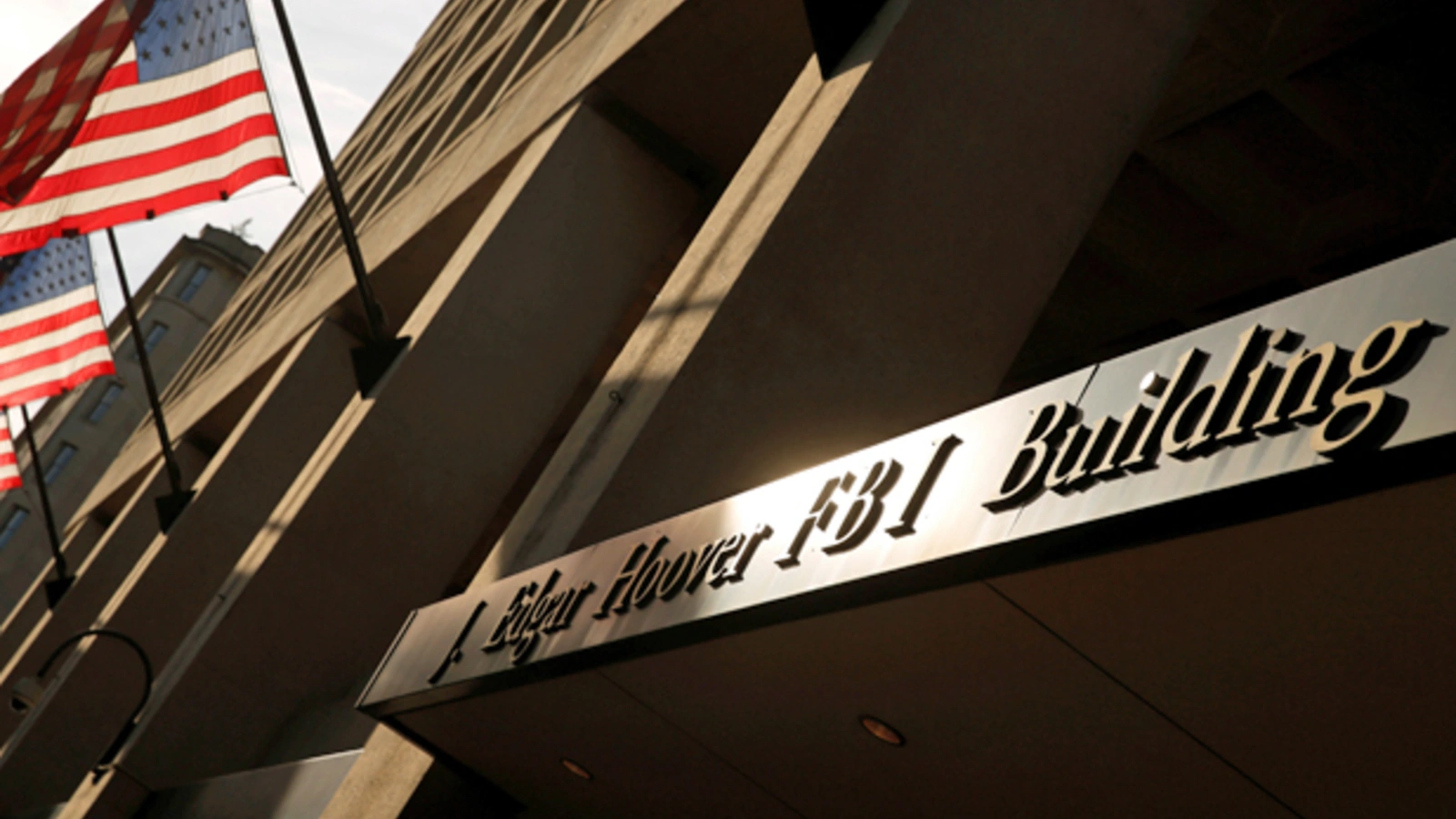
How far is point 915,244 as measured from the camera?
848 cm

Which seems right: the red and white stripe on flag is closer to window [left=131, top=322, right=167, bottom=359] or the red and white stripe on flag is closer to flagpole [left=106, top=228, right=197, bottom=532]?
flagpole [left=106, top=228, right=197, bottom=532]

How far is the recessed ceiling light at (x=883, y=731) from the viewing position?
5273 mm

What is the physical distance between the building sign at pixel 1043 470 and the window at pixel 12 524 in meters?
59.1

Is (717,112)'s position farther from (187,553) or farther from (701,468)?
(187,553)

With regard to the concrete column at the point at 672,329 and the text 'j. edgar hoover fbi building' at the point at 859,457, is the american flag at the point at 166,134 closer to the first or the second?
the text 'j. edgar hoover fbi building' at the point at 859,457

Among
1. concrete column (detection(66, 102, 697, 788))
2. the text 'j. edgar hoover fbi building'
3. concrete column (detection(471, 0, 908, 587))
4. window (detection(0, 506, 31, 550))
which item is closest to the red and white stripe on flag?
concrete column (detection(66, 102, 697, 788))

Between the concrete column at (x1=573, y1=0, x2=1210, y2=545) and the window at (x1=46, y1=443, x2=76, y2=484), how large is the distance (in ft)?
202

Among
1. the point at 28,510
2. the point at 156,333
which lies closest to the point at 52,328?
the point at 28,510

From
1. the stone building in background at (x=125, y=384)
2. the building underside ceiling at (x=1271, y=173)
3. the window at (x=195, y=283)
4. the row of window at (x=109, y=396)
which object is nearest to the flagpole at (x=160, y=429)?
the building underside ceiling at (x=1271, y=173)

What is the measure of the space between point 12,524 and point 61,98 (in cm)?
5256

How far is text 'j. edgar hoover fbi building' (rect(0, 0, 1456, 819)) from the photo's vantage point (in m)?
3.64

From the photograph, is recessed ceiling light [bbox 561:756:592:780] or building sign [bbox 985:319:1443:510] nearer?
building sign [bbox 985:319:1443:510]

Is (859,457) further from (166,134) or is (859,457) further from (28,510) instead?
(28,510)

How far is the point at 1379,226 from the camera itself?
12.3 metres
